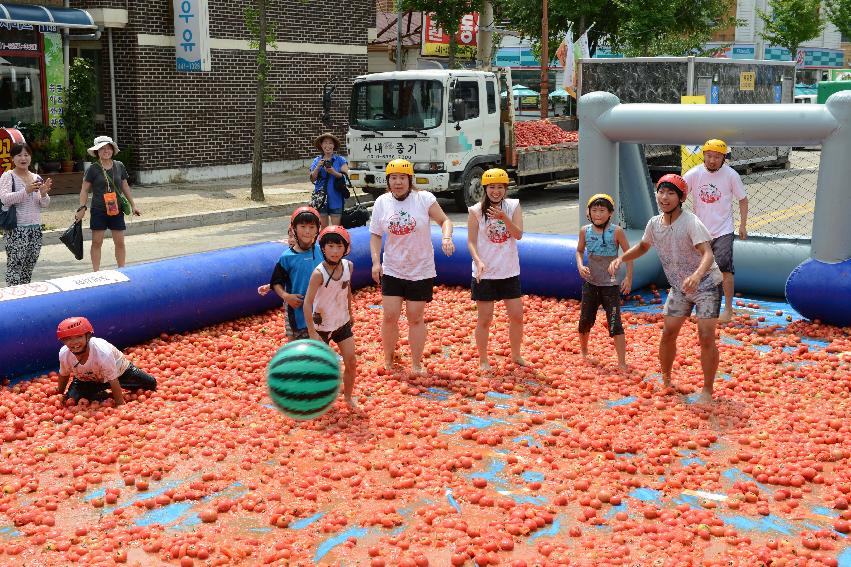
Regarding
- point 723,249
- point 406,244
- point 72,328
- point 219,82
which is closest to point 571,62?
point 219,82

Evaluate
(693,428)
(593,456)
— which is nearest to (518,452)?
(593,456)

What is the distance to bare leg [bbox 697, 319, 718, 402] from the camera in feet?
28.3

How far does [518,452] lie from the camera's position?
7.75m

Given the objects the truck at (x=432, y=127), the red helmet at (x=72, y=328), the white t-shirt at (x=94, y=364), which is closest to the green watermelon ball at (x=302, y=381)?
the red helmet at (x=72, y=328)

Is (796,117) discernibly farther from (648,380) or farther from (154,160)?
(154,160)

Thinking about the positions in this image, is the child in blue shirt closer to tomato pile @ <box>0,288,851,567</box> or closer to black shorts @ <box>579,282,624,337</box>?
tomato pile @ <box>0,288,851,567</box>

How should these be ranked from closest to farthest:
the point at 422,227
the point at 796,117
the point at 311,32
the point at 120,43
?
1. the point at 422,227
2. the point at 796,117
3. the point at 120,43
4. the point at 311,32

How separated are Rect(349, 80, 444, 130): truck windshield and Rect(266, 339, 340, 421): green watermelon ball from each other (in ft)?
45.3

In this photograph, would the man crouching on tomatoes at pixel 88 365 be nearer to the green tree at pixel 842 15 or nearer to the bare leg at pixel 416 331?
the bare leg at pixel 416 331

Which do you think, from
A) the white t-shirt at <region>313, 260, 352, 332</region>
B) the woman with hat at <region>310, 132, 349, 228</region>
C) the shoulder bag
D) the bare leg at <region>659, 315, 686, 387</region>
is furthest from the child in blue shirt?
the woman with hat at <region>310, 132, 349, 228</region>

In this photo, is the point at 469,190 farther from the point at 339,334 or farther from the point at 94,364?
the point at 94,364

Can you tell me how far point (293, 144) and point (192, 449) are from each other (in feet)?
70.8

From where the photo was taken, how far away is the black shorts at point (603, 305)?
9586 mm

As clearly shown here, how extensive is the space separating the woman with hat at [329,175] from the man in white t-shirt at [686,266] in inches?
251
